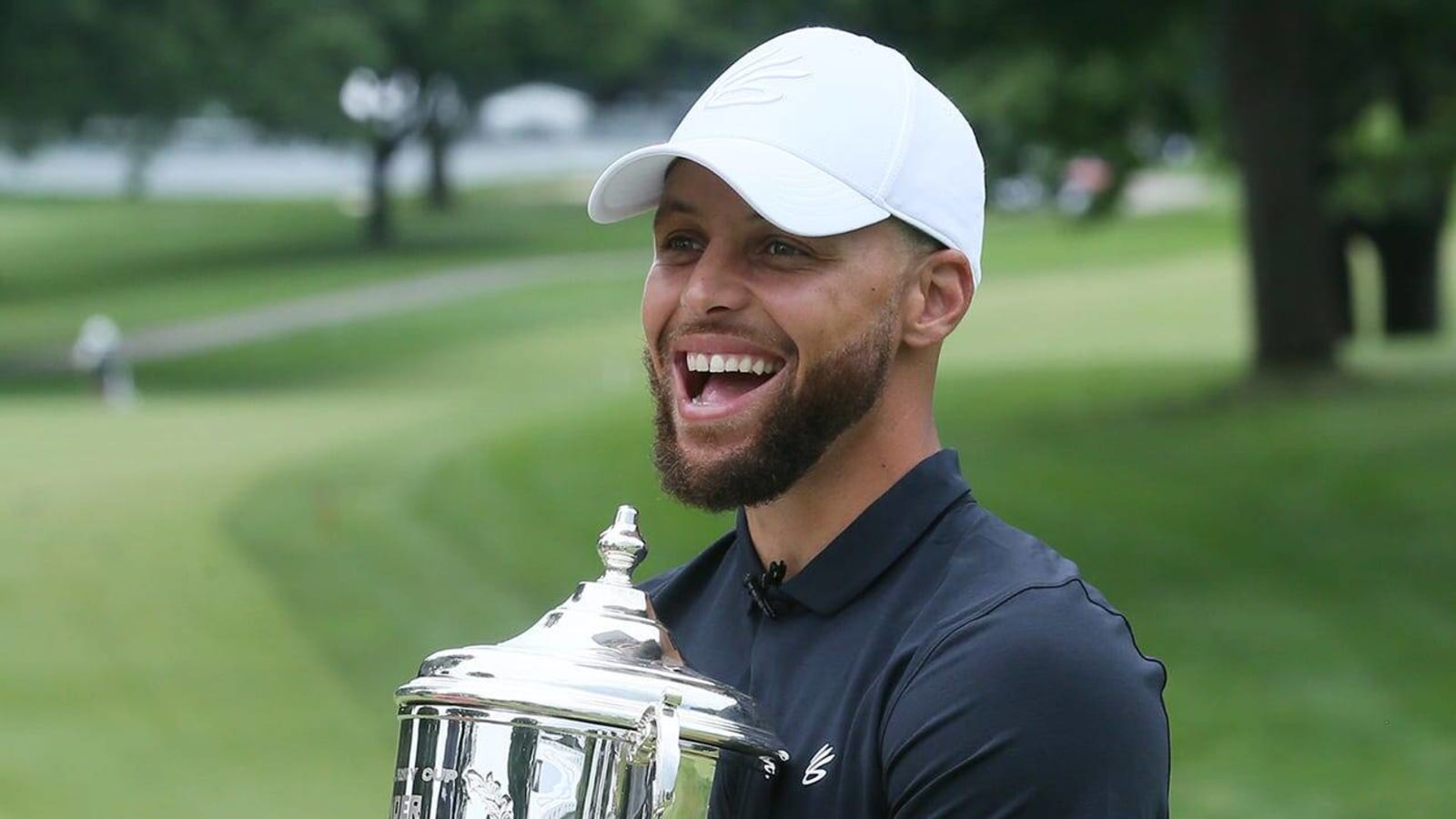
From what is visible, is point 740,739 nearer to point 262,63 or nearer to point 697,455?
point 697,455

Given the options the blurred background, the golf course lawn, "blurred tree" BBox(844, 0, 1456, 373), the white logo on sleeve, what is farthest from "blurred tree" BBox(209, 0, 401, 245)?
the white logo on sleeve

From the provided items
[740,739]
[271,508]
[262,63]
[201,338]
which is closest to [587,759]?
[740,739]

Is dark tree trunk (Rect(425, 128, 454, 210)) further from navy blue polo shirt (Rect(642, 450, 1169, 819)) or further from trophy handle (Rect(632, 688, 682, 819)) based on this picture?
trophy handle (Rect(632, 688, 682, 819))

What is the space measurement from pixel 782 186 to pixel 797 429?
0.24m

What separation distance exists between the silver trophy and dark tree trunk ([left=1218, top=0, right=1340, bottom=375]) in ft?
53.3

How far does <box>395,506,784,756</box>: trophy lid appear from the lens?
2.16 metres

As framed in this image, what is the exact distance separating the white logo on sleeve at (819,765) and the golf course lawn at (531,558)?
6.95m

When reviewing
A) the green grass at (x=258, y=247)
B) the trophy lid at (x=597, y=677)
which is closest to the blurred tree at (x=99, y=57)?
the green grass at (x=258, y=247)

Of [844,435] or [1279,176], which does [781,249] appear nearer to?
[844,435]

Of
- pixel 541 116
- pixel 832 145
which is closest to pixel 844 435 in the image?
pixel 832 145

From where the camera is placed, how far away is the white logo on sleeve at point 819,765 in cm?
223

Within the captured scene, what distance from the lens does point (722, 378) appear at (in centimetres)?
241

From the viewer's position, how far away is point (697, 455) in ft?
7.83

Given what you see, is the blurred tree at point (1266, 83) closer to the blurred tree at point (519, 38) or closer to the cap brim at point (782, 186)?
the cap brim at point (782, 186)
